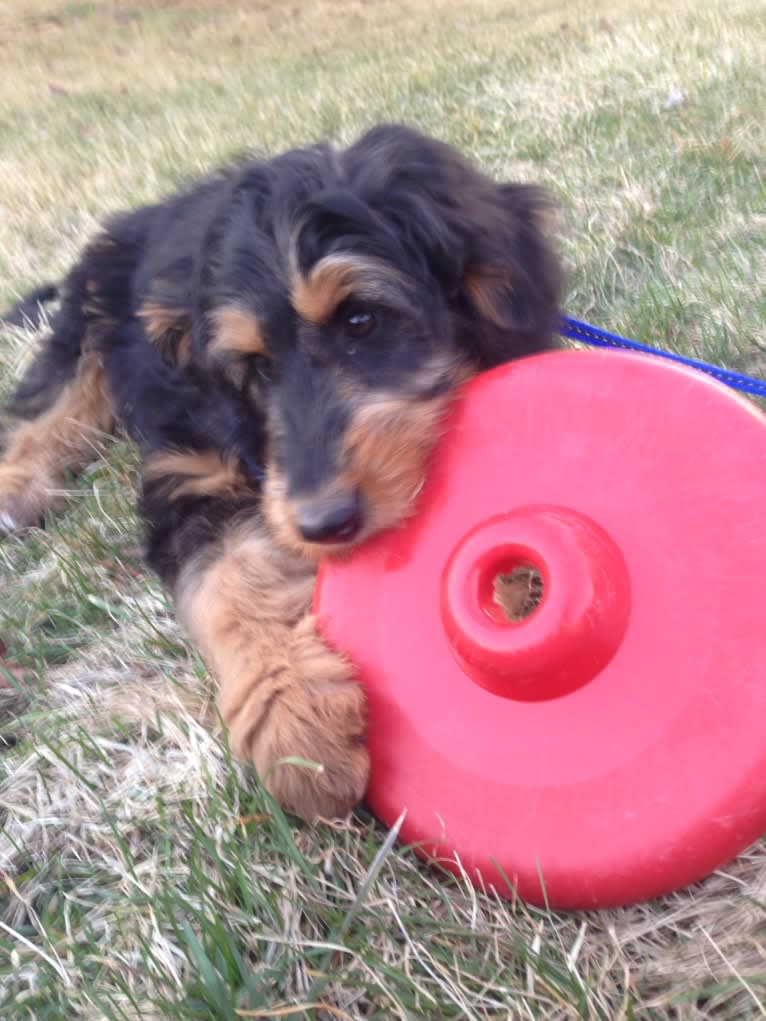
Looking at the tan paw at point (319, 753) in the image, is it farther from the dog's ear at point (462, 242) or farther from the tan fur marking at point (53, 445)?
the tan fur marking at point (53, 445)

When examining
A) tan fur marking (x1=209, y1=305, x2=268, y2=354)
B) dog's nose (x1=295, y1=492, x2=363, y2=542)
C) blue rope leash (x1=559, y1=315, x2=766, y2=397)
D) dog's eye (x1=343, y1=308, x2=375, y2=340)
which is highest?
tan fur marking (x1=209, y1=305, x2=268, y2=354)

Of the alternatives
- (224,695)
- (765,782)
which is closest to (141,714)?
(224,695)

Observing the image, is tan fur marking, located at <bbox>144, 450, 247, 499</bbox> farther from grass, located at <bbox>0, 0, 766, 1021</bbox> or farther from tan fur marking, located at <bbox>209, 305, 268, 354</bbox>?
tan fur marking, located at <bbox>209, 305, 268, 354</bbox>

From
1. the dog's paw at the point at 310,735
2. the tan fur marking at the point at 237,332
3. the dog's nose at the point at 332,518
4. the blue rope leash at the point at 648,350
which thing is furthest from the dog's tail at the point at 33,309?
the dog's paw at the point at 310,735

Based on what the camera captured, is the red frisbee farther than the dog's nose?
No

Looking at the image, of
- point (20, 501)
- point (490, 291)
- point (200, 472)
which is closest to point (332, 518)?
point (490, 291)

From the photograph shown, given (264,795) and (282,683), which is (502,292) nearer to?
(282,683)

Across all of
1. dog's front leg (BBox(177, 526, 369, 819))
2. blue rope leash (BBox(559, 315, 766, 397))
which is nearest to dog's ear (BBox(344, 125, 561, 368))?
blue rope leash (BBox(559, 315, 766, 397))

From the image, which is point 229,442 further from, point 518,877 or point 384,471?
point 518,877
